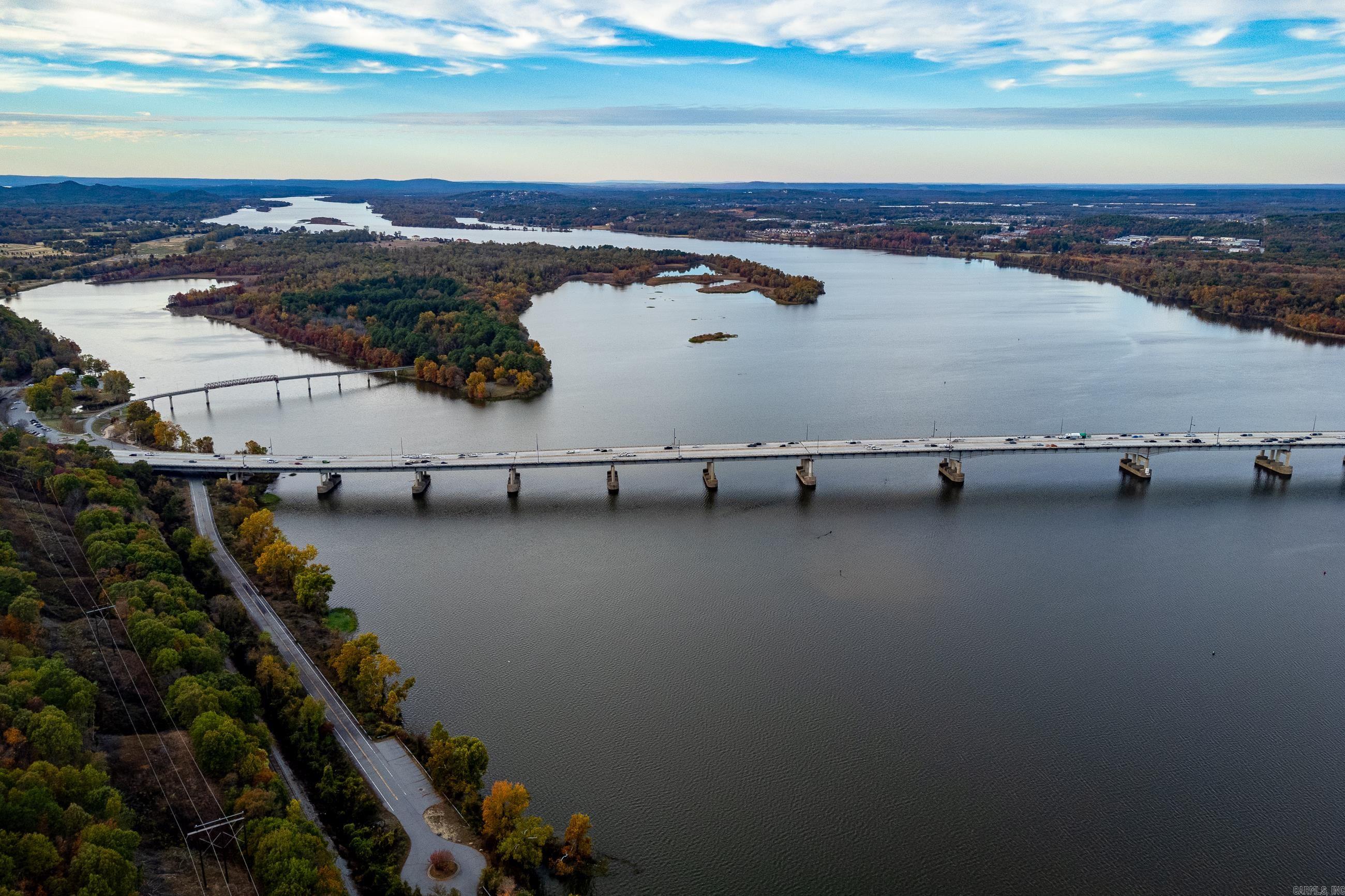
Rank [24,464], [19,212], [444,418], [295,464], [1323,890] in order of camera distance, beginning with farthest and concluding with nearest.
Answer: [19,212] → [444,418] → [295,464] → [24,464] → [1323,890]

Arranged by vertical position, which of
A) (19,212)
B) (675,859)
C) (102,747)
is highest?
(19,212)

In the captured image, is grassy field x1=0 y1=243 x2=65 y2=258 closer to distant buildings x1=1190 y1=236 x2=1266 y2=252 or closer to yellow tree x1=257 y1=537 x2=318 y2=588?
yellow tree x1=257 y1=537 x2=318 y2=588

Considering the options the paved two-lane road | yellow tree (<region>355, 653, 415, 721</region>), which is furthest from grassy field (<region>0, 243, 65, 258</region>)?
yellow tree (<region>355, 653, 415, 721</region>)

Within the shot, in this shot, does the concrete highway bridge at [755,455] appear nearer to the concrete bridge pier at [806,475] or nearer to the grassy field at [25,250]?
the concrete bridge pier at [806,475]

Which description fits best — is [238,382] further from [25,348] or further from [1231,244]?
[1231,244]

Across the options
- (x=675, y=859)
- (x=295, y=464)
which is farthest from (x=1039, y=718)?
(x=295, y=464)

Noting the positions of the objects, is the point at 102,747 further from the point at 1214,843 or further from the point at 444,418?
the point at 444,418

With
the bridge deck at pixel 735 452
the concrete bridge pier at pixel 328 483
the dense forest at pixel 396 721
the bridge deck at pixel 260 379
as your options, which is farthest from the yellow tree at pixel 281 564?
the bridge deck at pixel 260 379
